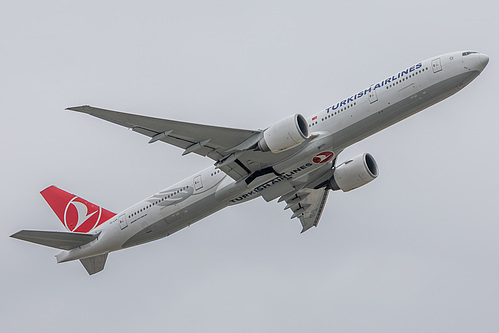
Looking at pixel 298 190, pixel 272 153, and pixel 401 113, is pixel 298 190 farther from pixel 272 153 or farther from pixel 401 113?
pixel 401 113

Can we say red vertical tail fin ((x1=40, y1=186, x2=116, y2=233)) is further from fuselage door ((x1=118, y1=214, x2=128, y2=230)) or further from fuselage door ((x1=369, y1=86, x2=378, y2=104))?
fuselage door ((x1=369, y1=86, x2=378, y2=104))

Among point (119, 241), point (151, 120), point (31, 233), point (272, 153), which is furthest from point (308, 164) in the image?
point (31, 233)

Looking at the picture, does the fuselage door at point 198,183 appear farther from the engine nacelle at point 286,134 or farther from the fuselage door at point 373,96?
the fuselage door at point 373,96

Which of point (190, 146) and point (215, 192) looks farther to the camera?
point (215, 192)

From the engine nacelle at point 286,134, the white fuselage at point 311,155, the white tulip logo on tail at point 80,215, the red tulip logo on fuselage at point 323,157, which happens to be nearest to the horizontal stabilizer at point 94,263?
the white fuselage at point 311,155

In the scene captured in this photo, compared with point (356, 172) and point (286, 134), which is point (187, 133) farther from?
point (356, 172)

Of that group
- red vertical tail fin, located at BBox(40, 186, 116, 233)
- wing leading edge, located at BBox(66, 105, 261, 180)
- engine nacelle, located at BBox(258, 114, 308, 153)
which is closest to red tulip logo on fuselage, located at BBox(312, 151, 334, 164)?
engine nacelle, located at BBox(258, 114, 308, 153)

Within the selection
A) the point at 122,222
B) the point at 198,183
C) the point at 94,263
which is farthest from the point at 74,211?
the point at 198,183

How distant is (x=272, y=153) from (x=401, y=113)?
6.86 m

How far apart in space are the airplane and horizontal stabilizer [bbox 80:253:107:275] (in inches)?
2.4

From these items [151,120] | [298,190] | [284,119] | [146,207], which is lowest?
[298,190]

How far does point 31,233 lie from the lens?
4175 cm

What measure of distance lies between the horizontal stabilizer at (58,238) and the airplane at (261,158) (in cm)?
6

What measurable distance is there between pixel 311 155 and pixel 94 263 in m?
16.0
